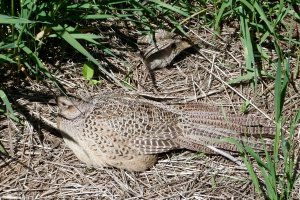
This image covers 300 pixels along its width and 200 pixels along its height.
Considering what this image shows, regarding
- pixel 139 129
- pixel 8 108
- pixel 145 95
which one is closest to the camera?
pixel 8 108

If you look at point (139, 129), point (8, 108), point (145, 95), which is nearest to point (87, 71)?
point (145, 95)

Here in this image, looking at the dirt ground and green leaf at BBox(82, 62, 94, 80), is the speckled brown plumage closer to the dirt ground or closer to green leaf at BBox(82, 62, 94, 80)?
the dirt ground

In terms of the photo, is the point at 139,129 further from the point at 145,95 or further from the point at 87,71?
the point at 87,71

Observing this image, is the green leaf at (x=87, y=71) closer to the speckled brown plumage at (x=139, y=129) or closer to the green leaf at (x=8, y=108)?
the speckled brown plumage at (x=139, y=129)

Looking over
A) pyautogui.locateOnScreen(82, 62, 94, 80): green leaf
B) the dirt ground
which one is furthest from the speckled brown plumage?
pyautogui.locateOnScreen(82, 62, 94, 80): green leaf

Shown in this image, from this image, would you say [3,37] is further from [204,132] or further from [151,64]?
[204,132]

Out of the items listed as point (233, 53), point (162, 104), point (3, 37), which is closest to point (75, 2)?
point (3, 37)
